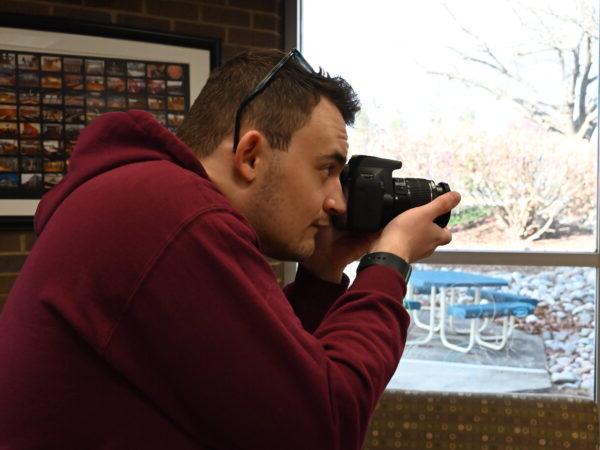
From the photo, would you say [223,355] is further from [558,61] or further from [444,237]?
[558,61]

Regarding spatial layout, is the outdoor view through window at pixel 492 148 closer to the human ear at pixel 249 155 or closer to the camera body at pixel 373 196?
the camera body at pixel 373 196

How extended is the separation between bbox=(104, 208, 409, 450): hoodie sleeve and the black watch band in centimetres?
18

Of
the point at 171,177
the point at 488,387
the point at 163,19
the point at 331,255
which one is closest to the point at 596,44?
the point at 488,387

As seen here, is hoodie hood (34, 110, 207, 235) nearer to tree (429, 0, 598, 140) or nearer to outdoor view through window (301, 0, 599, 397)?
outdoor view through window (301, 0, 599, 397)

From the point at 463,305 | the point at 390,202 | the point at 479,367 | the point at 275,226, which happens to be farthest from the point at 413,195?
the point at 479,367

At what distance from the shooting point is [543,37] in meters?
2.15

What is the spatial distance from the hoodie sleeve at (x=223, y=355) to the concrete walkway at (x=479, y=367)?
1.75 m

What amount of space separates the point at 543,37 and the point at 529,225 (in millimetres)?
684

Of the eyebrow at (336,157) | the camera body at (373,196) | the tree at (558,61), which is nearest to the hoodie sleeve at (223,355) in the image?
the eyebrow at (336,157)

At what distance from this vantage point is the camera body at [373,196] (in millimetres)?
904

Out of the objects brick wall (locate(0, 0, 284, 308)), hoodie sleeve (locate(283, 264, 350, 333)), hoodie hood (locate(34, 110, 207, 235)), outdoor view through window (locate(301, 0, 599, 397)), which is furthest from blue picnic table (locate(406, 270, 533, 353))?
hoodie hood (locate(34, 110, 207, 235))

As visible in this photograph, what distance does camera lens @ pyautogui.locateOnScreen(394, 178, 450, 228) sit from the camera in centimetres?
91

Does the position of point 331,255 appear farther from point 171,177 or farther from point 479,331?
point 479,331

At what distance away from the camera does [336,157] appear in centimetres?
80
